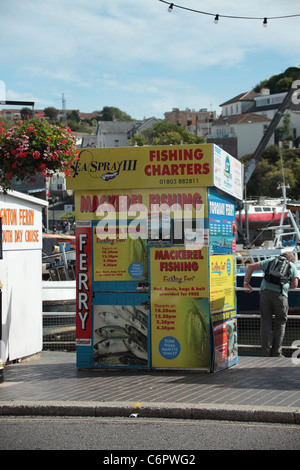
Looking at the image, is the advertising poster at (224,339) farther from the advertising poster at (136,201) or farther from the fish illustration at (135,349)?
the advertising poster at (136,201)

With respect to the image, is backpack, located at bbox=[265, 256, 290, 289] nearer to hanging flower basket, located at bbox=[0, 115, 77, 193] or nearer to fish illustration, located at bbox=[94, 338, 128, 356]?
fish illustration, located at bbox=[94, 338, 128, 356]

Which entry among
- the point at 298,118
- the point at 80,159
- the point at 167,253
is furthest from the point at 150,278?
the point at 298,118

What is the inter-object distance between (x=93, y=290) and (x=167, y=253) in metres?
1.33

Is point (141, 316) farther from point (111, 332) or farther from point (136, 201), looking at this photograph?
point (136, 201)

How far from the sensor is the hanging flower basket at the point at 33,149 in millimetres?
9242

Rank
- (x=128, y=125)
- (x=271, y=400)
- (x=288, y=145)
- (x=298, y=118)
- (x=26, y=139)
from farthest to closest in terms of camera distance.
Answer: (x=128, y=125) < (x=298, y=118) < (x=288, y=145) < (x=26, y=139) < (x=271, y=400)

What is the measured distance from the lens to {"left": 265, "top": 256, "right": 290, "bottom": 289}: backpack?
11086mm

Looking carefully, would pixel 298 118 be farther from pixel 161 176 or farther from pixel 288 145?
pixel 161 176

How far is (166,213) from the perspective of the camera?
955cm

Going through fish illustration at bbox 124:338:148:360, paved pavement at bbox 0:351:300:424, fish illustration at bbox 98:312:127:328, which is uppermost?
fish illustration at bbox 98:312:127:328

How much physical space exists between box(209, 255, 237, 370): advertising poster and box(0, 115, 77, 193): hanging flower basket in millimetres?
2744

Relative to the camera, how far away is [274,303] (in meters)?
11.3

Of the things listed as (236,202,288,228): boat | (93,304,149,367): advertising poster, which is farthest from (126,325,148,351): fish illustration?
(236,202,288,228): boat

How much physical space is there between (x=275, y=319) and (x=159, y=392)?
3.64 metres
